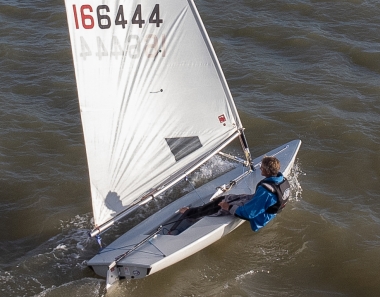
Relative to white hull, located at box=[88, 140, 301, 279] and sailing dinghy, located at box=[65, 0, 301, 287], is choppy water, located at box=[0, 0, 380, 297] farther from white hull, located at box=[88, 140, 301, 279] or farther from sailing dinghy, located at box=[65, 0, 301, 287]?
sailing dinghy, located at box=[65, 0, 301, 287]

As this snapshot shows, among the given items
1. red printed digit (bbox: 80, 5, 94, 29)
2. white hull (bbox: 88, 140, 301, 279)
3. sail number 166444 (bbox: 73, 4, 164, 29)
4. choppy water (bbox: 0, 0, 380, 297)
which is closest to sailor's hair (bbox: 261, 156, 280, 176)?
white hull (bbox: 88, 140, 301, 279)

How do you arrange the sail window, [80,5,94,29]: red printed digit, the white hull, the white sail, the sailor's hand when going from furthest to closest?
the sailor's hand < the sail window < the white hull < the white sail < [80,5,94,29]: red printed digit

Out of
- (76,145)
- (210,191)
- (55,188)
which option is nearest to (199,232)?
(210,191)

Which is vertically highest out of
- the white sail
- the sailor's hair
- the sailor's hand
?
the white sail

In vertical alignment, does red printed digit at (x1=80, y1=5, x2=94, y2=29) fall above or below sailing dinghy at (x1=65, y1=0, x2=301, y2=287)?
above

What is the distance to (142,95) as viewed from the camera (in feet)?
21.5

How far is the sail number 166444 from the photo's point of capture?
19.5 ft

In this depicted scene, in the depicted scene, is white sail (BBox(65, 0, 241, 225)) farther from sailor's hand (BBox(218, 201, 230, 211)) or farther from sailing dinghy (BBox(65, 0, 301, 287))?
sailor's hand (BBox(218, 201, 230, 211))

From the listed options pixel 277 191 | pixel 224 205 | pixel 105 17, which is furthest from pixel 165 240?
pixel 105 17

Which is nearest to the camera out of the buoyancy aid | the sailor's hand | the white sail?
the white sail

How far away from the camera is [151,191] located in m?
6.85

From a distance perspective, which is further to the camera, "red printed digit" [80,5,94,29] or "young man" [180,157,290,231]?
"young man" [180,157,290,231]

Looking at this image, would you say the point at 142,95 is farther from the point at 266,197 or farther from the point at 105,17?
the point at 266,197

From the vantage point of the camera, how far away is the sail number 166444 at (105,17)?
19.5 ft
